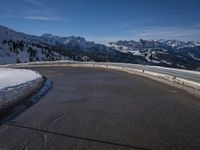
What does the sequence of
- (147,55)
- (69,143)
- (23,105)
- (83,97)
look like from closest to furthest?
(69,143) → (23,105) → (83,97) → (147,55)

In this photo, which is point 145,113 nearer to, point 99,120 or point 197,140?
point 99,120

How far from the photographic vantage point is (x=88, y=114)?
7.83m

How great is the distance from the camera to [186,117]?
23.8 feet

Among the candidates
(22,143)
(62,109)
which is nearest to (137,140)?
(22,143)

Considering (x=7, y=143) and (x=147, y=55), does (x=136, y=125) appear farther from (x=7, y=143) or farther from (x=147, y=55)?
(x=147, y=55)

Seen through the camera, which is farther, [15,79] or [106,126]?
[15,79]

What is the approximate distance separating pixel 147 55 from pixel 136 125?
80.1 ft

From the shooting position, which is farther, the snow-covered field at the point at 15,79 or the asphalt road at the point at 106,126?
the snow-covered field at the point at 15,79

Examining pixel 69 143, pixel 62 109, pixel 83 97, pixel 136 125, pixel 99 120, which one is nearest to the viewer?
pixel 69 143

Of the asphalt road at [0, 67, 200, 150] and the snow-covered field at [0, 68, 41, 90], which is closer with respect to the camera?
the asphalt road at [0, 67, 200, 150]

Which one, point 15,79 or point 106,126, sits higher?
point 106,126

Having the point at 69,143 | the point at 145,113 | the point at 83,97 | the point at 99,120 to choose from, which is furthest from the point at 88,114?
the point at 83,97

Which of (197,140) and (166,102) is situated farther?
(166,102)

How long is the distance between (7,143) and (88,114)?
290cm
